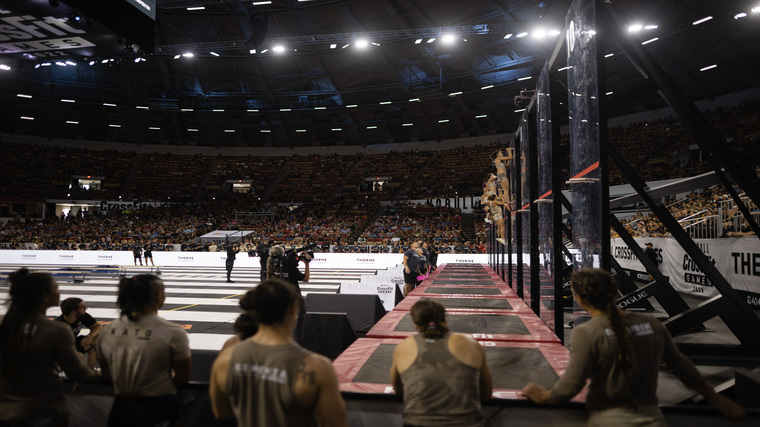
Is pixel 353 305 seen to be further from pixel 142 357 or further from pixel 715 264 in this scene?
pixel 715 264

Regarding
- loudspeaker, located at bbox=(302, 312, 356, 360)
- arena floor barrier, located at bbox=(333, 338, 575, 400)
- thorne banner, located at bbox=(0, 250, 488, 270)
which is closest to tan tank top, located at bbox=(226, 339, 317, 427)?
arena floor barrier, located at bbox=(333, 338, 575, 400)

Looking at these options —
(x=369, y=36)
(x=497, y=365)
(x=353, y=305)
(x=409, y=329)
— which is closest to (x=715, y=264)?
(x=353, y=305)

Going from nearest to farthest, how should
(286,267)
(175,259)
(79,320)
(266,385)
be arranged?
(266,385) < (79,320) < (286,267) < (175,259)

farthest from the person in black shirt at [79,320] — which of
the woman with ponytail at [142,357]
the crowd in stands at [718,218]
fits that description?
the crowd in stands at [718,218]

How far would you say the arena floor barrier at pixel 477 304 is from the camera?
6957 millimetres

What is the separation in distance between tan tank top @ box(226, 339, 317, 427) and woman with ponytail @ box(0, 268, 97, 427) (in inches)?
53.1

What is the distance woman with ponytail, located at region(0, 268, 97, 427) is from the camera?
245cm

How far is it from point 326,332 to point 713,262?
10.0m

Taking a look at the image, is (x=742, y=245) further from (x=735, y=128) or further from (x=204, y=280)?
(x=735, y=128)

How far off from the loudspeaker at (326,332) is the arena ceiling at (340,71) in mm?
17520

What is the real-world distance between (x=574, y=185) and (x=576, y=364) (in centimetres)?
273

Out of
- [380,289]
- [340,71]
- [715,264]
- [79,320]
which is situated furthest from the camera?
[340,71]

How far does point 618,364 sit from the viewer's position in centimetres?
215

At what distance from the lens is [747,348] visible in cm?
502
